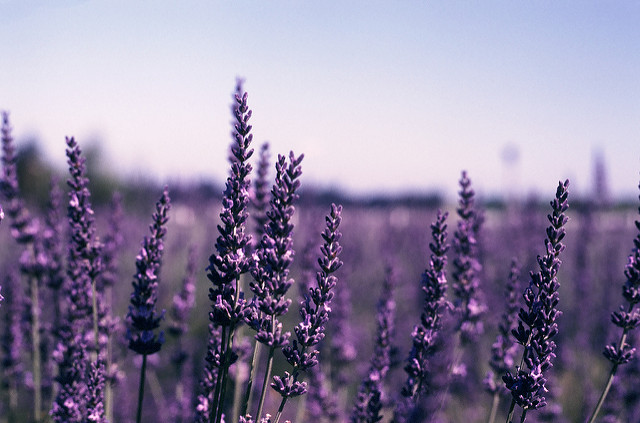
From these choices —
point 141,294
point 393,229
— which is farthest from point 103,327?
point 393,229

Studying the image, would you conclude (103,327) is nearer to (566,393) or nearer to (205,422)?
(205,422)

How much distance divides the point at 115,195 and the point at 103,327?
105 centimetres

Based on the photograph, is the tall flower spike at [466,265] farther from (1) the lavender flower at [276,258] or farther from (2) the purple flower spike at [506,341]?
(1) the lavender flower at [276,258]

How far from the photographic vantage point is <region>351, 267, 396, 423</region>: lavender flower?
2787 mm

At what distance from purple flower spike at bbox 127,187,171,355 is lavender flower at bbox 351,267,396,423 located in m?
1.18

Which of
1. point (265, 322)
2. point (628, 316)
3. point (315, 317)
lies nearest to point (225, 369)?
point (265, 322)

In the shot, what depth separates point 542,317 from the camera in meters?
2.24

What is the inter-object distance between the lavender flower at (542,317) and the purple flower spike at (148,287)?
1.71m

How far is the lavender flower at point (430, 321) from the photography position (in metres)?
2.77

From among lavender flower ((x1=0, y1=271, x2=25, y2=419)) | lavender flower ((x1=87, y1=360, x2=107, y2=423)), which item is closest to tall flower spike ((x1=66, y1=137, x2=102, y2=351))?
lavender flower ((x1=87, y1=360, x2=107, y2=423))

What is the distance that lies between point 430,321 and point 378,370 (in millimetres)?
714

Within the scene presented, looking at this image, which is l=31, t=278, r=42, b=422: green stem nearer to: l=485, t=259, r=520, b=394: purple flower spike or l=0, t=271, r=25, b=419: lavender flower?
l=0, t=271, r=25, b=419: lavender flower

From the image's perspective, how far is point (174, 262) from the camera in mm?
14742

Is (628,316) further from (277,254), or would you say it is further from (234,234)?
(234,234)
